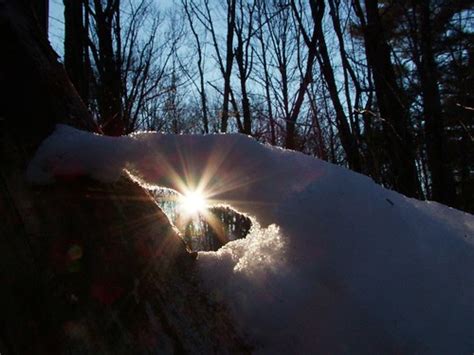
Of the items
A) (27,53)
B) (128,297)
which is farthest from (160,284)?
(27,53)

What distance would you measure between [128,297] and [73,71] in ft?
9.45

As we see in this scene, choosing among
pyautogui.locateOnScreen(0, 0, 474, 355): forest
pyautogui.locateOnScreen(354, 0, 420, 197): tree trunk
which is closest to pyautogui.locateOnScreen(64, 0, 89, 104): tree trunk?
pyautogui.locateOnScreen(354, 0, 420, 197): tree trunk

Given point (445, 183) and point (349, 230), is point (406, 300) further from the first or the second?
point (445, 183)

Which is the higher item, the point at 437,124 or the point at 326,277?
the point at 437,124

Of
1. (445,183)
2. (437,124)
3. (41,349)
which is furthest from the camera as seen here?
(445,183)

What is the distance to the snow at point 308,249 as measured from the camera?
17.7 inches

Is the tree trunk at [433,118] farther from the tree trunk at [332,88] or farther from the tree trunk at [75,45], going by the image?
the tree trunk at [75,45]

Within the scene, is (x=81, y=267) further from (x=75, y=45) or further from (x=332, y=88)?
(x=75, y=45)

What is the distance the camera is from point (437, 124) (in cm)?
353

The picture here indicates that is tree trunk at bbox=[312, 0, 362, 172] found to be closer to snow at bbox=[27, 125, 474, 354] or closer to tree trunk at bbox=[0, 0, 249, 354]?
snow at bbox=[27, 125, 474, 354]

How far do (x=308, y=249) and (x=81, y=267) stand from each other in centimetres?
27

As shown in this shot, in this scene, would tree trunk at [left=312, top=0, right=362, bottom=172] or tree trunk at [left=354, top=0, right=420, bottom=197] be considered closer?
Answer: tree trunk at [left=312, top=0, right=362, bottom=172]

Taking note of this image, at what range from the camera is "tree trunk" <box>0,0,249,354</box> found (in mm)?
428

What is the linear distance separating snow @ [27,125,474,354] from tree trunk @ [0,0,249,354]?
0.08 feet
